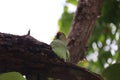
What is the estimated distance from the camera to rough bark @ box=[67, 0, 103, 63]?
3.50 feet

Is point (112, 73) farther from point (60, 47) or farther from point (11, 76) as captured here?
point (11, 76)

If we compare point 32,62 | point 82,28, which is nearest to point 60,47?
point 32,62

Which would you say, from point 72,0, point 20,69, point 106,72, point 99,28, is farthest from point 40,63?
point 72,0

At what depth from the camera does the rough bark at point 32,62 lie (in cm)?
72

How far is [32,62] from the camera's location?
73cm

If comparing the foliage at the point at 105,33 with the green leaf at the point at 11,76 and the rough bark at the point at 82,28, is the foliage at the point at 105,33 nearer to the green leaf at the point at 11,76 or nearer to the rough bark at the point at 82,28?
the rough bark at the point at 82,28

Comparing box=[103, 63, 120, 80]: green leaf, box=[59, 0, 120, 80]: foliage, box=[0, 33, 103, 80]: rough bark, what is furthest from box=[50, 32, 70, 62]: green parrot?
box=[59, 0, 120, 80]: foliage

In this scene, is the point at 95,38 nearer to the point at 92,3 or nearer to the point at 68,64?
the point at 92,3

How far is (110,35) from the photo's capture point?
1.62 metres

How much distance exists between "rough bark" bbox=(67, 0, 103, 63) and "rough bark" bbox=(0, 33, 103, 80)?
11.5 inches

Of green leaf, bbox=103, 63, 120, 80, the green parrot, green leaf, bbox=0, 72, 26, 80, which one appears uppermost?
the green parrot

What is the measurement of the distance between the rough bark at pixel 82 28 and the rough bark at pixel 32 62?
0.96 feet

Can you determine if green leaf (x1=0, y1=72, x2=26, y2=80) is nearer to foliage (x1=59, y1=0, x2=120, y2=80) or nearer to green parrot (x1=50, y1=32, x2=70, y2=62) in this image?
green parrot (x1=50, y1=32, x2=70, y2=62)

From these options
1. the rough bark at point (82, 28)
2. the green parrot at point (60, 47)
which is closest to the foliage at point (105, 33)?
the rough bark at point (82, 28)
